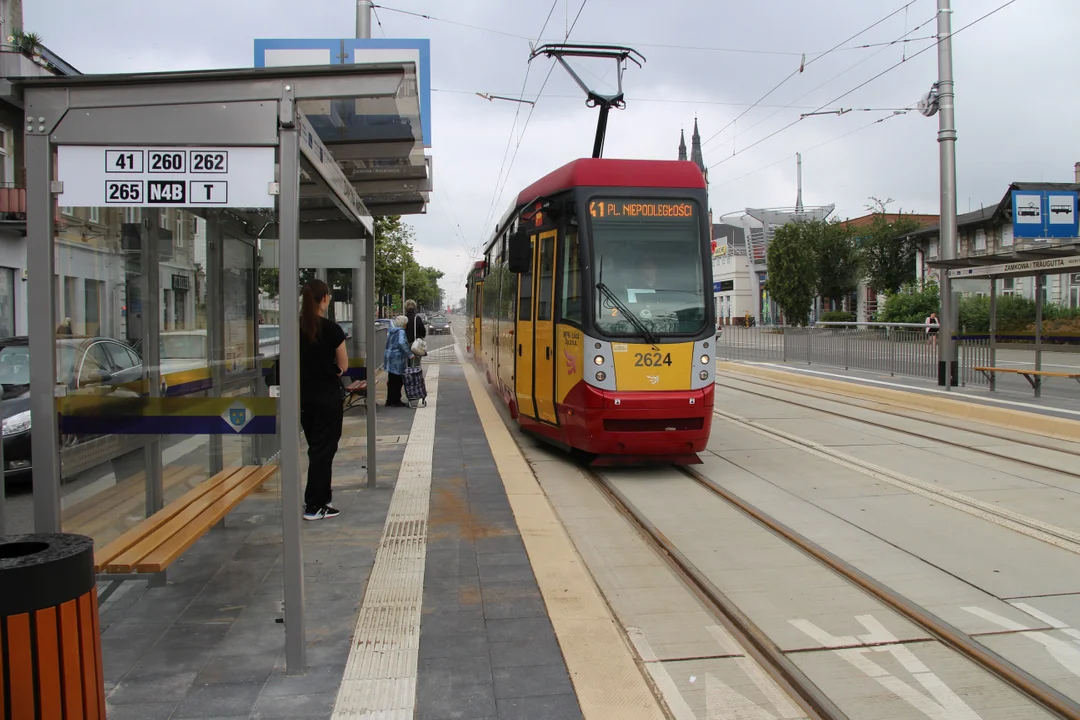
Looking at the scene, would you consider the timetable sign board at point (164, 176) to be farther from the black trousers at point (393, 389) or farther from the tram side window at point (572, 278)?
the black trousers at point (393, 389)

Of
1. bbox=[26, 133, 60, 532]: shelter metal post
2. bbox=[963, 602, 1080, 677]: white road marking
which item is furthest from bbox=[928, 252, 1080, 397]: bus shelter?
bbox=[26, 133, 60, 532]: shelter metal post

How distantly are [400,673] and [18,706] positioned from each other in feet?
5.06

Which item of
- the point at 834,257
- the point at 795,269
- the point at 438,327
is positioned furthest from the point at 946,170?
the point at 438,327

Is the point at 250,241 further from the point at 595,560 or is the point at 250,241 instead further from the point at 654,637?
the point at 654,637

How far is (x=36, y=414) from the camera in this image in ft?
12.3

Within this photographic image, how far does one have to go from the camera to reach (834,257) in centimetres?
5128

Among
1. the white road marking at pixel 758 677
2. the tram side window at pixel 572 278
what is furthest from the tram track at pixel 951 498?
the tram side window at pixel 572 278

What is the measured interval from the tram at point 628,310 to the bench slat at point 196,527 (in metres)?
3.56

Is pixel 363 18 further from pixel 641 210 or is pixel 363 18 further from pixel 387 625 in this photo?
pixel 387 625

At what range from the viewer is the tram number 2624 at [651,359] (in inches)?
317

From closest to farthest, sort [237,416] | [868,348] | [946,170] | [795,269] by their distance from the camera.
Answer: [237,416], [946,170], [868,348], [795,269]

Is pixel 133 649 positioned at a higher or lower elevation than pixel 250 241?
lower

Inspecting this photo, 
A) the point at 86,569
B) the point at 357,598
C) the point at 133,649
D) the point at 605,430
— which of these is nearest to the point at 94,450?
the point at 133,649

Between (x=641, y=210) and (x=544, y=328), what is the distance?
1.68m
